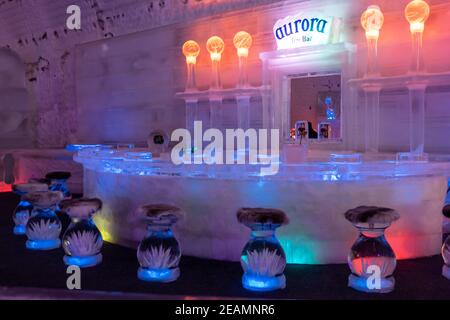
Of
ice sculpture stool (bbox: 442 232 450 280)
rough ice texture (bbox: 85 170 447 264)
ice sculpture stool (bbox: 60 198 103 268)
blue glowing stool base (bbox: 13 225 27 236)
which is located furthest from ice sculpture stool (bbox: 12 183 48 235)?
ice sculpture stool (bbox: 442 232 450 280)

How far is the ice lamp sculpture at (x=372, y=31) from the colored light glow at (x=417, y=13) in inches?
9.5

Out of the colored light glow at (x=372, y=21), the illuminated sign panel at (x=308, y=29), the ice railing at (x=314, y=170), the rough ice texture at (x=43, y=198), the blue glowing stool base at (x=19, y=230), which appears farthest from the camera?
the illuminated sign panel at (x=308, y=29)

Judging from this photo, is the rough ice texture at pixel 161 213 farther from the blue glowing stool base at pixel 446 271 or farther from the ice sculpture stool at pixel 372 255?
the blue glowing stool base at pixel 446 271

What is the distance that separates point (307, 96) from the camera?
4.48 m

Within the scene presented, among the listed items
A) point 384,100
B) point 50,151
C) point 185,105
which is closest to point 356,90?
point 384,100

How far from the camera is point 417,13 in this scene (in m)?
3.62

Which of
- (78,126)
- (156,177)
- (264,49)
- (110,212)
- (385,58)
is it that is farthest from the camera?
(78,126)

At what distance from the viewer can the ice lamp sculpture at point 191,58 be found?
5.03 metres

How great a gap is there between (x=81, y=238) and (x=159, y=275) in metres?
0.60

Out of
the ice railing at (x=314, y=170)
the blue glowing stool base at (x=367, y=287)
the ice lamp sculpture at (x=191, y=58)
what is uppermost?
the ice lamp sculpture at (x=191, y=58)

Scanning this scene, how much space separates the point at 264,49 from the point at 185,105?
1.20 metres

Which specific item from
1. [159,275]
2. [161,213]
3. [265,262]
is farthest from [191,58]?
[265,262]

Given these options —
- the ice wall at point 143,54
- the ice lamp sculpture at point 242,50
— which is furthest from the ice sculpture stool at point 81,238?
the ice wall at point 143,54
